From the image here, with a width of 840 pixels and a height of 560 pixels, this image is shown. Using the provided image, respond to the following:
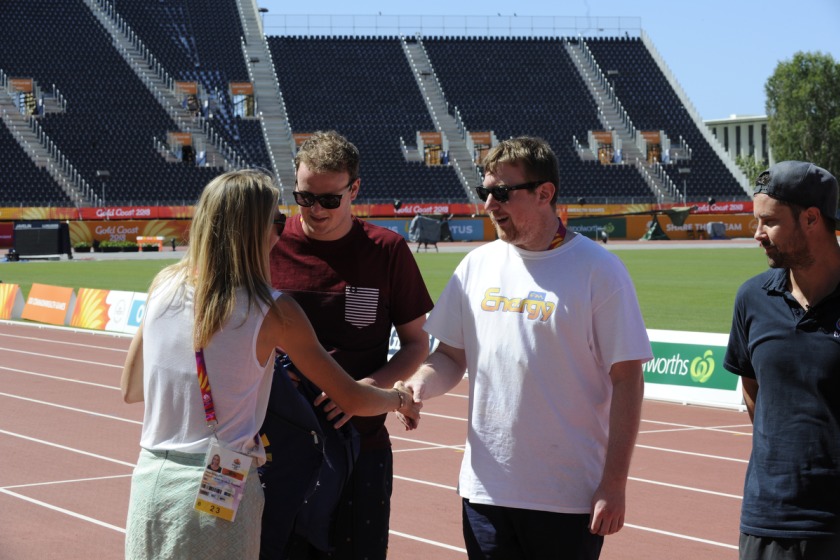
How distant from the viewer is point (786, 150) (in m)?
91.4

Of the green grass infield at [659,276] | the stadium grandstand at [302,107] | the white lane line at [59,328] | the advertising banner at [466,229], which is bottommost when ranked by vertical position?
the white lane line at [59,328]

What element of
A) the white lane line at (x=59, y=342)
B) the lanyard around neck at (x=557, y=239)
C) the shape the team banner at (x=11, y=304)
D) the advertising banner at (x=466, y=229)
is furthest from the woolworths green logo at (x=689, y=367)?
the advertising banner at (x=466, y=229)

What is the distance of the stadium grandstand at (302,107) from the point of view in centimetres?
5941

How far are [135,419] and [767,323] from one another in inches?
371

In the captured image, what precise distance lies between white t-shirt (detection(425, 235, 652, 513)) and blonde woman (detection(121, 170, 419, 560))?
0.76 metres

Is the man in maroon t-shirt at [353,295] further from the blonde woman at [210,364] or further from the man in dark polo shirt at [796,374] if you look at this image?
the man in dark polo shirt at [796,374]

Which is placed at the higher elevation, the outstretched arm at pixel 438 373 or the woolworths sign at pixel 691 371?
the woolworths sign at pixel 691 371

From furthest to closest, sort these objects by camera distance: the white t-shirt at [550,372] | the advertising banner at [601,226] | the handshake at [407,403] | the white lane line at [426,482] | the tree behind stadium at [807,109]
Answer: the tree behind stadium at [807,109]
the advertising banner at [601,226]
the white lane line at [426,482]
the handshake at [407,403]
the white t-shirt at [550,372]

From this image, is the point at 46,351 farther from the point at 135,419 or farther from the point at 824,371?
the point at 824,371

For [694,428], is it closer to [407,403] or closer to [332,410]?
[407,403]

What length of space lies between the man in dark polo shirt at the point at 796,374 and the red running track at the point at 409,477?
139 inches

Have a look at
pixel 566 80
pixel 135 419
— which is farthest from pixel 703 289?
pixel 566 80

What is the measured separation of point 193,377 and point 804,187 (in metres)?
1.82

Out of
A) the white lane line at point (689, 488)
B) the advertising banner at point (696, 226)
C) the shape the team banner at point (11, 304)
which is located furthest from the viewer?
the advertising banner at point (696, 226)
